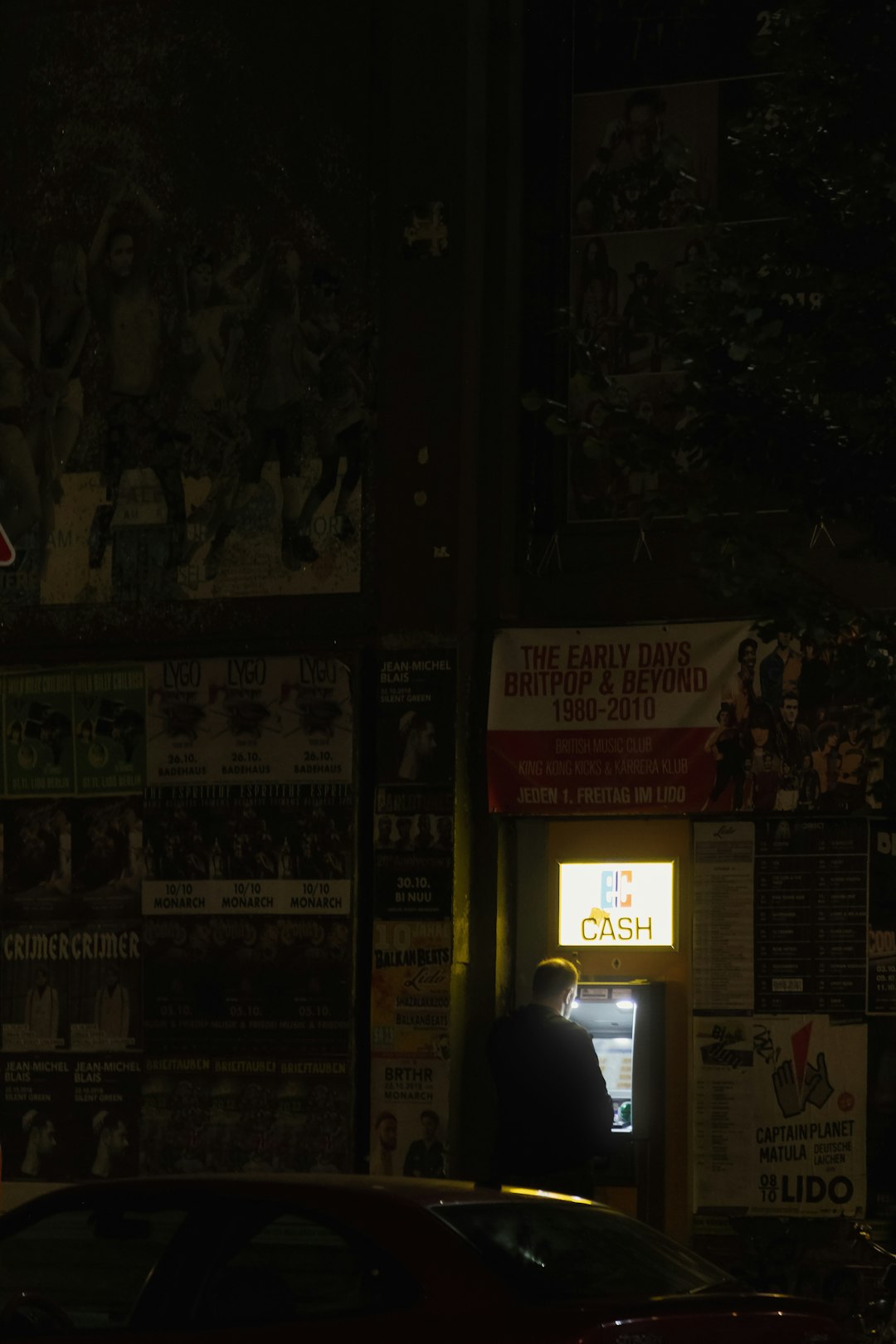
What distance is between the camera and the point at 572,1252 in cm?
530

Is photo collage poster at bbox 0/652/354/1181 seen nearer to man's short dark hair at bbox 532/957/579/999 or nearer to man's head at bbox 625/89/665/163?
man's short dark hair at bbox 532/957/579/999

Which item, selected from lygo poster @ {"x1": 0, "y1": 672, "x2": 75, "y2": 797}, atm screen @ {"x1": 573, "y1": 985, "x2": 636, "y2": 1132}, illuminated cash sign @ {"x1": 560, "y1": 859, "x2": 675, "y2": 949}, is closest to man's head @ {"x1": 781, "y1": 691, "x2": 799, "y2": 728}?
illuminated cash sign @ {"x1": 560, "y1": 859, "x2": 675, "y2": 949}

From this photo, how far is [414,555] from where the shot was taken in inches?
451

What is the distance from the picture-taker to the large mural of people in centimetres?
1184

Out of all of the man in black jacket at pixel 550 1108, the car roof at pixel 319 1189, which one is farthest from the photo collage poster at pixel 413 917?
the car roof at pixel 319 1189

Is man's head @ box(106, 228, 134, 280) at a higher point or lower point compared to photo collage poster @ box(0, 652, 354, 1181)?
higher

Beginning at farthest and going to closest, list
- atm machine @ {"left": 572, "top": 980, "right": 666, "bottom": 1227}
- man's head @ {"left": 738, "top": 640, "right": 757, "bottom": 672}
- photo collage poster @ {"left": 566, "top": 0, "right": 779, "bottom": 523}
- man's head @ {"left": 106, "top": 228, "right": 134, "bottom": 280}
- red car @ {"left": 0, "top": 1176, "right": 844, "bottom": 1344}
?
man's head @ {"left": 106, "top": 228, "right": 134, "bottom": 280}, photo collage poster @ {"left": 566, "top": 0, "right": 779, "bottom": 523}, man's head @ {"left": 738, "top": 640, "right": 757, "bottom": 672}, atm machine @ {"left": 572, "top": 980, "right": 666, "bottom": 1227}, red car @ {"left": 0, "top": 1176, "right": 844, "bottom": 1344}

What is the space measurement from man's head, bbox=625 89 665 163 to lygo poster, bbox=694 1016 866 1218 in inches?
196

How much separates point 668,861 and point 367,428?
3055 mm

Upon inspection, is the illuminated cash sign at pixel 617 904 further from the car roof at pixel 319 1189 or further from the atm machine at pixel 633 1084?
the car roof at pixel 319 1189

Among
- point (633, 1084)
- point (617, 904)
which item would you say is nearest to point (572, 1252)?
point (633, 1084)

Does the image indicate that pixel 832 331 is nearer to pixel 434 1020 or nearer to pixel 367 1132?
pixel 434 1020

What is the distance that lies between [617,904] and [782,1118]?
1.51 metres

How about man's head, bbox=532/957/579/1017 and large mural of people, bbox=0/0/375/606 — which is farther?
large mural of people, bbox=0/0/375/606
